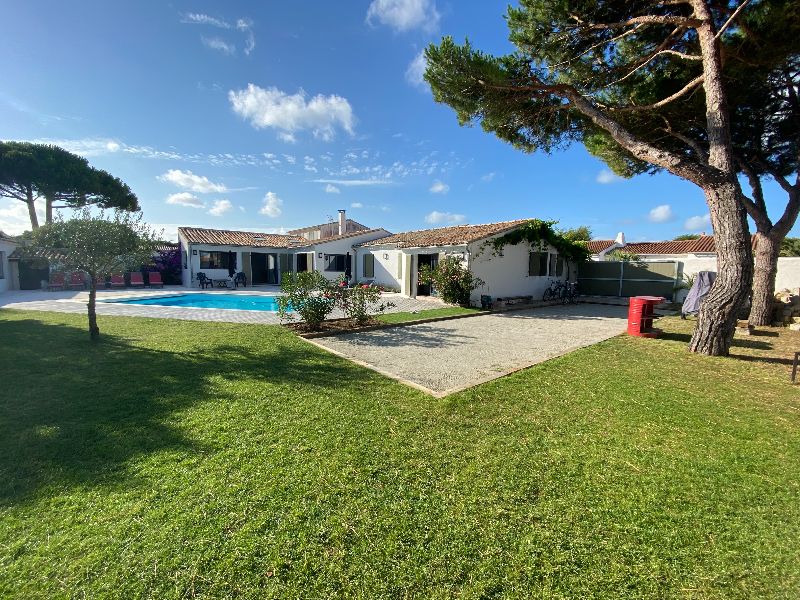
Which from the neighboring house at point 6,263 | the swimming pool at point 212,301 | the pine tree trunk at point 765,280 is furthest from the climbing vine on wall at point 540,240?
the neighboring house at point 6,263

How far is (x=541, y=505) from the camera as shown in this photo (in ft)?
9.50

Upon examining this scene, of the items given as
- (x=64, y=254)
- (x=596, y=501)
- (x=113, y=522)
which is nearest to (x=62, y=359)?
(x=64, y=254)

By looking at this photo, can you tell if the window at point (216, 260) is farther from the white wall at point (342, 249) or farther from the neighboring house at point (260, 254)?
the white wall at point (342, 249)

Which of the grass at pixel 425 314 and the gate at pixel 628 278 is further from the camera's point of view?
the gate at pixel 628 278

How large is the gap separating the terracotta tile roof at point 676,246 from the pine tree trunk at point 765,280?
78.6 feet

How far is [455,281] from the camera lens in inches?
630

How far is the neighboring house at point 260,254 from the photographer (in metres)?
25.5

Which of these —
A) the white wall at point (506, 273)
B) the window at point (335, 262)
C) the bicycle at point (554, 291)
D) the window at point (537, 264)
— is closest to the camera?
the white wall at point (506, 273)

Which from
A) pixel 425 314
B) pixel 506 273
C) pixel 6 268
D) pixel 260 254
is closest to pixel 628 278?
pixel 506 273

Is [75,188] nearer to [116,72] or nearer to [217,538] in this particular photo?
[116,72]

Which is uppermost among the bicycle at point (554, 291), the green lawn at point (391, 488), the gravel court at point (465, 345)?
the bicycle at point (554, 291)

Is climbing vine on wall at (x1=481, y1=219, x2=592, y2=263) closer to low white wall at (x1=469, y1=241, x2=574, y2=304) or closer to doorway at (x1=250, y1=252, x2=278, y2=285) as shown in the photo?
low white wall at (x1=469, y1=241, x2=574, y2=304)

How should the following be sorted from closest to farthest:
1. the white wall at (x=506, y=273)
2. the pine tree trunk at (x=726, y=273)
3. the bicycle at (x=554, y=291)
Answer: the pine tree trunk at (x=726, y=273)
the white wall at (x=506, y=273)
the bicycle at (x=554, y=291)

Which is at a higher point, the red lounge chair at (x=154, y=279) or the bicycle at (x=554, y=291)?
the red lounge chair at (x=154, y=279)
